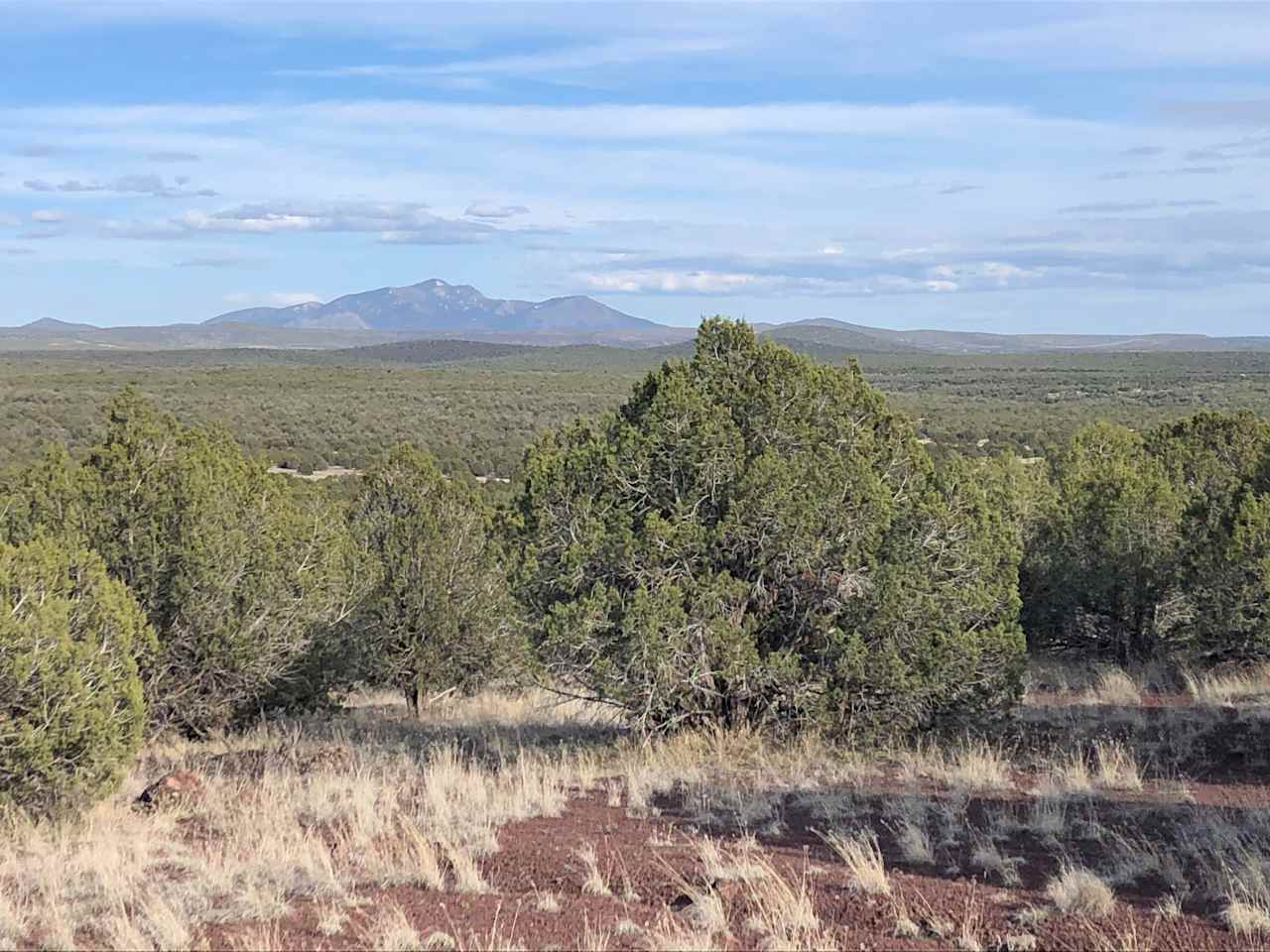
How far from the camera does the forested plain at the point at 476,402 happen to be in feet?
173

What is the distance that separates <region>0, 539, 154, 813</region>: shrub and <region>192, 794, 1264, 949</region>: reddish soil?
3.31 metres

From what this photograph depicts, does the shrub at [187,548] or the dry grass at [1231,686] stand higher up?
the shrub at [187,548]

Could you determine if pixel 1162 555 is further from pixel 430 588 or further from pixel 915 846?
pixel 915 846

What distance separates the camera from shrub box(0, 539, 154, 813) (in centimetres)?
856

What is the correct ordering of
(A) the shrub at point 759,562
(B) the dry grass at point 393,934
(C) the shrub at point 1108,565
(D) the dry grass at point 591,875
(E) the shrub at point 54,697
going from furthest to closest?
(C) the shrub at point 1108,565 < (A) the shrub at point 759,562 < (E) the shrub at point 54,697 < (D) the dry grass at point 591,875 < (B) the dry grass at point 393,934

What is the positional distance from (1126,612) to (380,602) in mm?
10266

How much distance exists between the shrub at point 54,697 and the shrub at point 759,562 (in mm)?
3424

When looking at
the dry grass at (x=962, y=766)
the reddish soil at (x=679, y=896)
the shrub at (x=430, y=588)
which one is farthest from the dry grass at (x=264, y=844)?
the shrub at (x=430, y=588)

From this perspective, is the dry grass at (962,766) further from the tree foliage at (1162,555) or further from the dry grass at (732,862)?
the tree foliage at (1162,555)

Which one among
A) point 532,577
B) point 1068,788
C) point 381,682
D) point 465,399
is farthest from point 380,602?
point 465,399

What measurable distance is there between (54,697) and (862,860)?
18.4ft

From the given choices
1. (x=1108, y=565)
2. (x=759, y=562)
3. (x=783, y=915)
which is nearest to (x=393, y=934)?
(x=783, y=915)

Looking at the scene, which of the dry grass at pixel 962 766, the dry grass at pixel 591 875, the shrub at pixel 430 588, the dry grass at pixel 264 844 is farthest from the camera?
the shrub at pixel 430 588

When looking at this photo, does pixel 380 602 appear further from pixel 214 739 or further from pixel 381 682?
pixel 214 739
